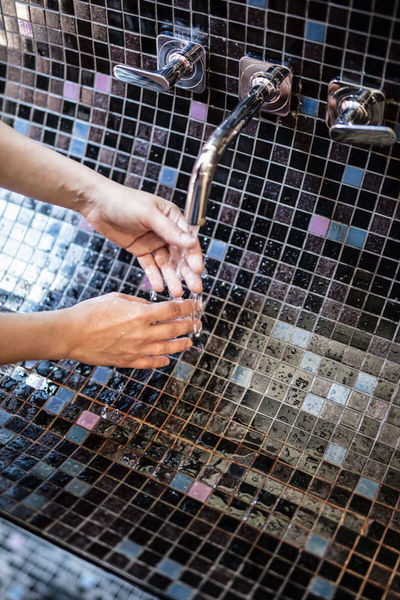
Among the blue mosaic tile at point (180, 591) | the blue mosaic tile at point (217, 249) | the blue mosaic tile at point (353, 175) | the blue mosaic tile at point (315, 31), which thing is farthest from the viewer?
the blue mosaic tile at point (217, 249)

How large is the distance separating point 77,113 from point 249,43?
0.37m

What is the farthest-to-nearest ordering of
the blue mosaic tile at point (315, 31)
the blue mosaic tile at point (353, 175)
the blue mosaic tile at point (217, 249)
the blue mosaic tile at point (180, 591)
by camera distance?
the blue mosaic tile at point (217, 249)
the blue mosaic tile at point (353, 175)
the blue mosaic tile at point (315, 31)
the blue mosaic tile at point (180, 591)

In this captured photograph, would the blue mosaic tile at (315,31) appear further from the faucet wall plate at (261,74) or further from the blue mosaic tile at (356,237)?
the blue mosaic tile at (356,237)

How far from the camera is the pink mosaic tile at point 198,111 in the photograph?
0.96 metres

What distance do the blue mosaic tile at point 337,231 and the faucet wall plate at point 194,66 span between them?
1.04ft

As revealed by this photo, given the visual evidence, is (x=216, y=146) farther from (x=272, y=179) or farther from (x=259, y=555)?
(x=259, y=555)

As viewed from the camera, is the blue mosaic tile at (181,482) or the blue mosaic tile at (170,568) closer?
the blue mosaic tile at (170,568)

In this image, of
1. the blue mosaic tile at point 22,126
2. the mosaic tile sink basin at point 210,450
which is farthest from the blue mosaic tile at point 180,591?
the blue mosaic tile at point 22,126

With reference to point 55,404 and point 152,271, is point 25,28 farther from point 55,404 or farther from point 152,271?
point 55,404

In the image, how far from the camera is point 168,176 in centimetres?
102

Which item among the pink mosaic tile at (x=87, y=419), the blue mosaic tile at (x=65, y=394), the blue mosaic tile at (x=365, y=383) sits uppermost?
the blue mosaic tile at (x=365, y=383)

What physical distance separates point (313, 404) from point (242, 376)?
0.13m

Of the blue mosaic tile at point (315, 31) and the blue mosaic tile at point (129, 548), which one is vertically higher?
the blue mosaic tile at point (315, 31)

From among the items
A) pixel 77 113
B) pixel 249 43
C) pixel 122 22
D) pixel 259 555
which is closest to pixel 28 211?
pixel 77 113
